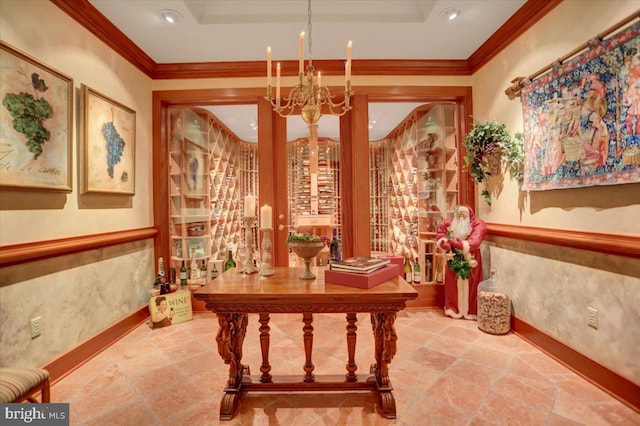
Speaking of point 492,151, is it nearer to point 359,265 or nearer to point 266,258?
point 359,265

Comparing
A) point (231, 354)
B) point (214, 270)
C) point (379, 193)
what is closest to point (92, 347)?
point (214, 270)

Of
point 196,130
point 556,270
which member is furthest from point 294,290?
point 196,130

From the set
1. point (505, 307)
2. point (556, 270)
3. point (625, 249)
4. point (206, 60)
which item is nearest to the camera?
point (625, 249)

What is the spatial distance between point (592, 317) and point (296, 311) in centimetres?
191

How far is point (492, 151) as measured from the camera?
2.52 m

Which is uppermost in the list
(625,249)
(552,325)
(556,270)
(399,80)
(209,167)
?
(399,80)

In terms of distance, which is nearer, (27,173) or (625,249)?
(625,249)

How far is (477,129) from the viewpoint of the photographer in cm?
257

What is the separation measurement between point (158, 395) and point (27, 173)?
61.9 inches

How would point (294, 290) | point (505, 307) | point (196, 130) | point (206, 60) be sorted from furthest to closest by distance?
point (196, 130) → point (206, 60) → point (505, 307) → point (294, 290)

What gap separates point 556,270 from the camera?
2.04 m

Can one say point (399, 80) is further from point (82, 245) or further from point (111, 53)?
point (82, 245)

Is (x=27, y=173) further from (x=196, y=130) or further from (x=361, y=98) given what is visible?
(x=361, y=98)

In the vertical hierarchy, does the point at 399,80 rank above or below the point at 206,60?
below
